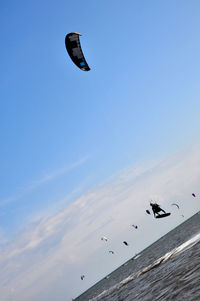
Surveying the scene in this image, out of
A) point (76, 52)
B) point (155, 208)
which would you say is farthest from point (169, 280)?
point (76, 52)

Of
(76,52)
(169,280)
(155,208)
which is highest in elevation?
(76,52)

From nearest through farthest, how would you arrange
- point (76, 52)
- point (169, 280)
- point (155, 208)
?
1. point (169, 280)
2. point (76, 52)
3. point (155, 208)

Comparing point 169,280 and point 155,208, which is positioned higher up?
point 155,208

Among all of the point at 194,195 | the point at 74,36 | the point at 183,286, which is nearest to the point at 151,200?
the point at 183,286

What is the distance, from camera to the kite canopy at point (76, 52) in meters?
17.2

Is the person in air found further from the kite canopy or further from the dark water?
the kite canopy

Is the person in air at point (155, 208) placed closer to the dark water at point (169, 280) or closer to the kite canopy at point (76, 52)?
the dark water at point (169, 280)

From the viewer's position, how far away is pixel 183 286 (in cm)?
1305

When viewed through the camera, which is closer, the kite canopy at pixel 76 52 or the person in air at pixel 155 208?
the kite canopy at pixel 76 52

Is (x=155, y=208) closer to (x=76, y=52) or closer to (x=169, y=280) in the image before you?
(x=169, y=280)

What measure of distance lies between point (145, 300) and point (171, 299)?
11.7 feet

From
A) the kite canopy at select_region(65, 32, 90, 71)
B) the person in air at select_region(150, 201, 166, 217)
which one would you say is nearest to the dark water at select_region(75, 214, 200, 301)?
the person in air at select_region(150, 201, 166, 217)

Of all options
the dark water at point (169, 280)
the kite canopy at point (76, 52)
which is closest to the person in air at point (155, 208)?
the dark water at point (169, 280)

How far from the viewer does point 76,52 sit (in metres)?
17.6
